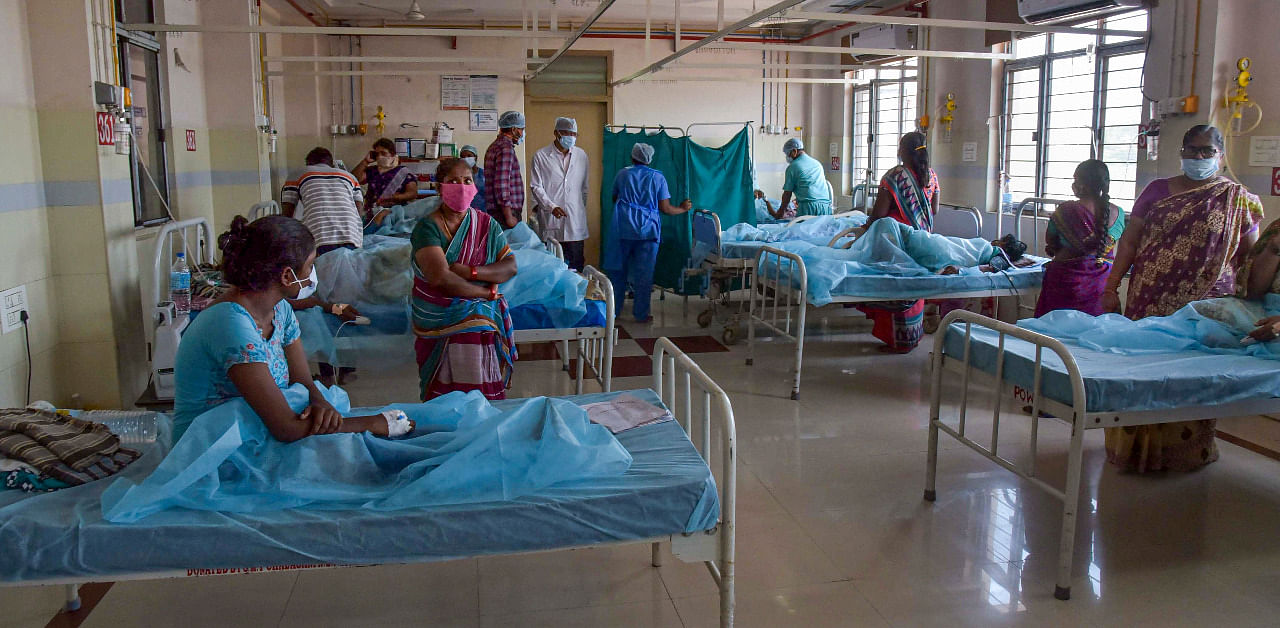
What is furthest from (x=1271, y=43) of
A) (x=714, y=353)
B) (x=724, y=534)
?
(x=724, y=534)

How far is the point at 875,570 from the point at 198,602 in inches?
88.8

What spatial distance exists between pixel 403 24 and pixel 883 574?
936cm

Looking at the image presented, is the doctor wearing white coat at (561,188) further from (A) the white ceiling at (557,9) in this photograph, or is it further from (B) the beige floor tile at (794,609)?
(B) the beige floor tile at (794,609)

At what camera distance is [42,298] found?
4.59 m

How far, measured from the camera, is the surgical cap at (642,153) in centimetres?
755

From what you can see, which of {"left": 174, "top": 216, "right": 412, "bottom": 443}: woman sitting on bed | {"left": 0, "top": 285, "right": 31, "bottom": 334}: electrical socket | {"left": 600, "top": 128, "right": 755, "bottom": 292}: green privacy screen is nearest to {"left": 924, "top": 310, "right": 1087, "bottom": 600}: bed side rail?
{"left": 174, "top": 216, "right": 412, "bottom": 443}: woman sitting on bed

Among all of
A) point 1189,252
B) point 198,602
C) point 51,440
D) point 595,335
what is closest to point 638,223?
point 595,335

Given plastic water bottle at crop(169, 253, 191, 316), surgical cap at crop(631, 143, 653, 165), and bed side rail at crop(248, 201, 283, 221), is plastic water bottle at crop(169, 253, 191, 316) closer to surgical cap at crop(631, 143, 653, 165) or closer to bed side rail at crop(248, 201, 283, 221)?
bed side rail at crop(248, 201, 283, 221)

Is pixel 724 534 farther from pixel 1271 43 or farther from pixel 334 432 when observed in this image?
pixel 1271 43

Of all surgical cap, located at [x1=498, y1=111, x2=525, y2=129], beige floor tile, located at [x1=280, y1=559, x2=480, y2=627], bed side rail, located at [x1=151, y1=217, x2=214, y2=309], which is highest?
surgical cap, located at [x1=498, y1=111, x2=525, y2=129]

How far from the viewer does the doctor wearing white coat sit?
788 centimetres

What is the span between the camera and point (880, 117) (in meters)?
10.1

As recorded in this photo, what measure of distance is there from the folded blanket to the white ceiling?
7418mm

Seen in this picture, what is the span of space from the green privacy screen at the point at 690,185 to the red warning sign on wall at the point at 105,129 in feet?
13.7
